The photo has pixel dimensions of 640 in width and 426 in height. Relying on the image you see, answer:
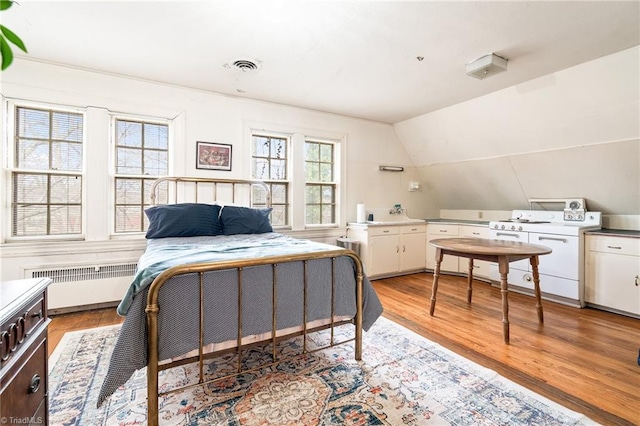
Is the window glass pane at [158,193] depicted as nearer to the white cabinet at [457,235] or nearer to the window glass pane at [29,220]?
the window glass pane at [29,220]

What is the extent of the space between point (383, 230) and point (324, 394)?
287cm

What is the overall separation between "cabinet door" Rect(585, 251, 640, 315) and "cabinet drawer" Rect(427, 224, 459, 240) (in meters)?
1.59

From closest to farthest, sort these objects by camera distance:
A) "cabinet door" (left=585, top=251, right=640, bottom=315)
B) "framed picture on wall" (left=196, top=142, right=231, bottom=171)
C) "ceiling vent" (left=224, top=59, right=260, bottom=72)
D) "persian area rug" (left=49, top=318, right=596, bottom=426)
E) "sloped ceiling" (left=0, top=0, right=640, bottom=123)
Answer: "persian area rug" (left=49, top=318, right=596, bottom=426), "sloped ceiling" (left=0, top=0, right=640, bottom=123), "ceiling vent" (left=224, top=59, right=260, bottom=72), "cabinet door" (left=585, top=251, right=640, bottom=315), "framed picture on wall" (left=196, top=142, right=231, bottom=171)

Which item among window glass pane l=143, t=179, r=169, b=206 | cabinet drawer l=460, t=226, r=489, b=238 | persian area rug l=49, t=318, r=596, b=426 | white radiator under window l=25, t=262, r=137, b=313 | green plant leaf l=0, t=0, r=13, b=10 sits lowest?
persian area rug l=49, t=318, r=596, b=426

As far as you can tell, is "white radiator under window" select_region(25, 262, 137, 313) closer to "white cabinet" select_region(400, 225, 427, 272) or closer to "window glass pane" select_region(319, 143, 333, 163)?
"window glass pane" select_region(319, 143, 333, 163)

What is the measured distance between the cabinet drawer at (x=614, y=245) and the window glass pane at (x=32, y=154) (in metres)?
5.61

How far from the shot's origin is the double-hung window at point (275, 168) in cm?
399

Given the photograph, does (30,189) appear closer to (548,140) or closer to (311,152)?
(311,152)

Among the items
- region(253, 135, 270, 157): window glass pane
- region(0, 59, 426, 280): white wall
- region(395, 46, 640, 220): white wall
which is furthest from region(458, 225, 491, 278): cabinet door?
region(253, 135, 270, 157): window glass pane

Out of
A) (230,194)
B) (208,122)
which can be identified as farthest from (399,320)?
(208,122)

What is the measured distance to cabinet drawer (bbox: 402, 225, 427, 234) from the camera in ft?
15.0

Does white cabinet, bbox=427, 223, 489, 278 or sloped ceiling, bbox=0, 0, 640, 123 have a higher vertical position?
sloped ceiling, bbox=0, 0, 640, 123

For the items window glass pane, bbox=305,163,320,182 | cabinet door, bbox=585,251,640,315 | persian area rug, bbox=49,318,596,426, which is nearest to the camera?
persian area rug, bbox=49,318,596,426

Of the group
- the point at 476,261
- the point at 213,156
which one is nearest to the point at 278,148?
the point at 213,156
